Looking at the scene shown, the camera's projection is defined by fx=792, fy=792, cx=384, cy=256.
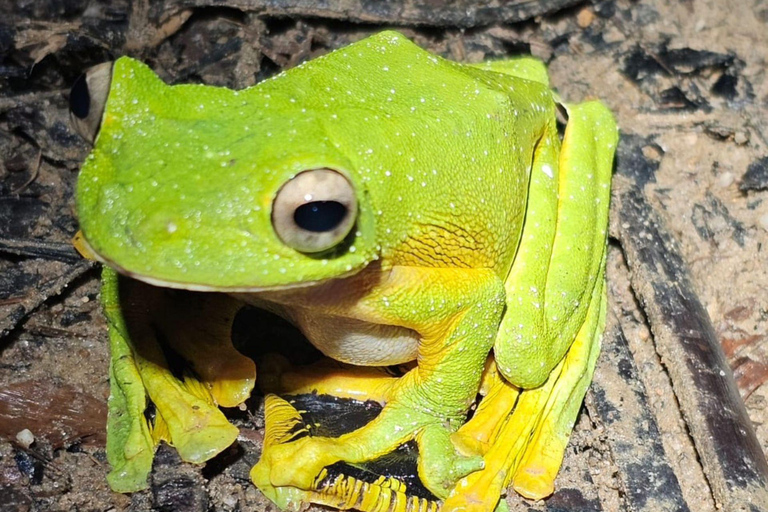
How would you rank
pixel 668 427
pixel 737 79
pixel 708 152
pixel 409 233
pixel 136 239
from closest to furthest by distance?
pixel 136 239, pixel 409 233, pixel 668 427, pixel 708 152, pixel 737 79

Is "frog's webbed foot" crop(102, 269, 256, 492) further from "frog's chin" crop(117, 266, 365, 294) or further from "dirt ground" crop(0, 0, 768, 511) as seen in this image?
"frog's chin" crop(117, 266, 365, 294)

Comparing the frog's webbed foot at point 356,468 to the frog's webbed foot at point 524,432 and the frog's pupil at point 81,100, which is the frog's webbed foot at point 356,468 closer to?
the frog's webbed foot at point 524,432

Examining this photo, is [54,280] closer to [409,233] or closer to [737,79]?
[409,233]

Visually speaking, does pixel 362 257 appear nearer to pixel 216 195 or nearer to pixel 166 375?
pixel 216 195

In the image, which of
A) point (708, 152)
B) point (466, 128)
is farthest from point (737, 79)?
point (466, 128)

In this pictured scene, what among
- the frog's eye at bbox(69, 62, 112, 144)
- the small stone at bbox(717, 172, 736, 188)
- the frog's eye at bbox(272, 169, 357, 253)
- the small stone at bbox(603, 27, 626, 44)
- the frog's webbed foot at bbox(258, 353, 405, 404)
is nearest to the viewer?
the frog's eye at bbox(272, 169, 357, 253)

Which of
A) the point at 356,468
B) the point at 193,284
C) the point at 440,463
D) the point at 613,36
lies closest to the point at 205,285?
the point at 193,284

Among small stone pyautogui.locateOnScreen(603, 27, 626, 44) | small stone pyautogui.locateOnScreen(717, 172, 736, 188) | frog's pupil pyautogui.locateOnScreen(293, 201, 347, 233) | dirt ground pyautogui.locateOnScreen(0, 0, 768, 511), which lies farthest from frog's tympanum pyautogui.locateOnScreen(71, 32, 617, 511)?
small stone pyautogui.locateOnScreen(603, 27, 626, 44)
